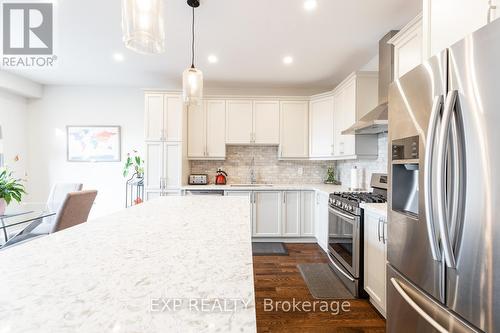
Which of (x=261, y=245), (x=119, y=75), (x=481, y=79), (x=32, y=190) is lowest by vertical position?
(x=261, y=245)

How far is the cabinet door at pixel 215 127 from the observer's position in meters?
4.05

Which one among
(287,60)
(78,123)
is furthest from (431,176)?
(78,123)

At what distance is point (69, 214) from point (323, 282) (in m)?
2.67

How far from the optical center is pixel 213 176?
14.2ft

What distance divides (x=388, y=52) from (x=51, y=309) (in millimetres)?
3114

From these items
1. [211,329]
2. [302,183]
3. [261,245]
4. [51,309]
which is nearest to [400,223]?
[211,329]

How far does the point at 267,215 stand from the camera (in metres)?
3.76

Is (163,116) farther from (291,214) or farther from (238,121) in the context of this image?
(291,214)

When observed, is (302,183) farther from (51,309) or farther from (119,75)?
(51,309)

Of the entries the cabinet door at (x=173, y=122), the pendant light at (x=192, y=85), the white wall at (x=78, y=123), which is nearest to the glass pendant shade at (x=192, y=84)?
the pendant light at (x=192, y=85)

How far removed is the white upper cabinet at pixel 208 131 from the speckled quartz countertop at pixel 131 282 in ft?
9.69

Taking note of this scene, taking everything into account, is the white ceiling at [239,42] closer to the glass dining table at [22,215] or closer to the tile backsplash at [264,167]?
the tile backsplash at [264,167]

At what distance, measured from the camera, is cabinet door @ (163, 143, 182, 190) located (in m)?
3.73

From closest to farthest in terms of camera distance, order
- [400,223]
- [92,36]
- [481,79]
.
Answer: [481,79]
[400,223]
[92,36]
